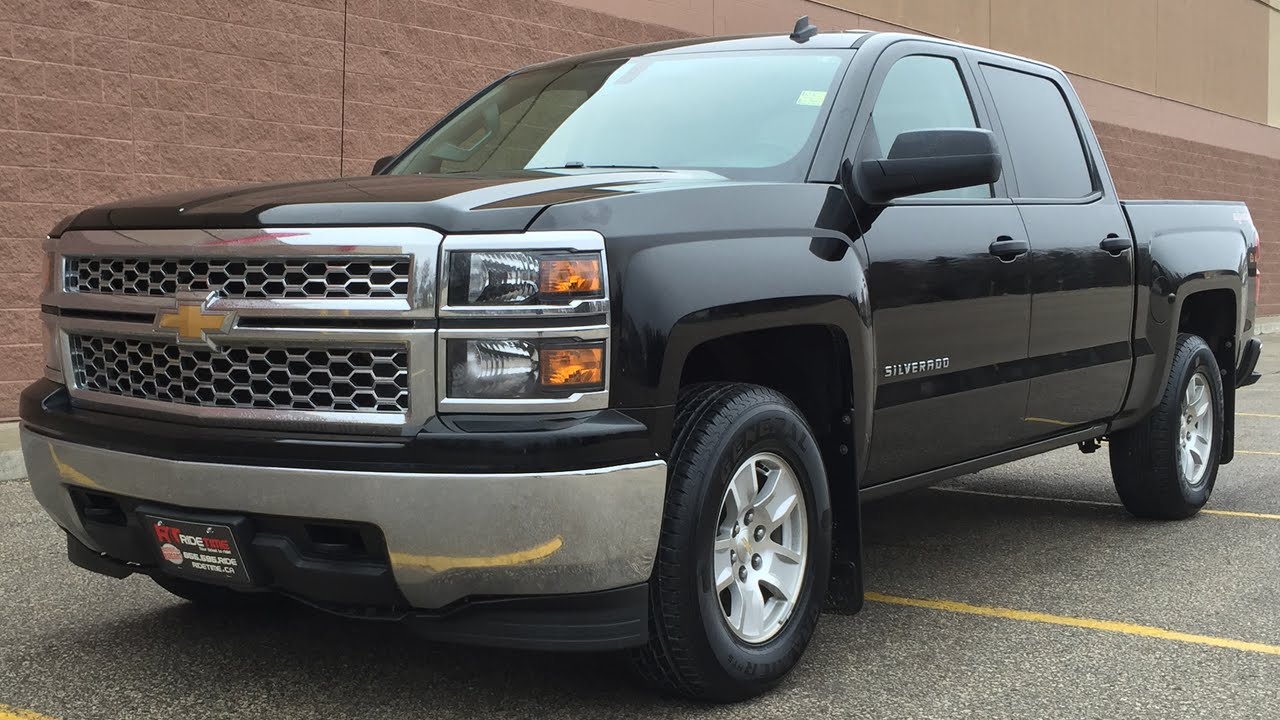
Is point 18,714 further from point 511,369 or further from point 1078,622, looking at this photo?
point 1078,622

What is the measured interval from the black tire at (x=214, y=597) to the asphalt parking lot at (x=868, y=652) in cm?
6

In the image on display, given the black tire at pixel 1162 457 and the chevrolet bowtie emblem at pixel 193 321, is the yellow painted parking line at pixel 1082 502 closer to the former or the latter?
the black tire at pixel 1162 457

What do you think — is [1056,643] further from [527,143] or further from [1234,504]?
[1234,504]

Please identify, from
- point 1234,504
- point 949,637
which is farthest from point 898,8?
point 949,637

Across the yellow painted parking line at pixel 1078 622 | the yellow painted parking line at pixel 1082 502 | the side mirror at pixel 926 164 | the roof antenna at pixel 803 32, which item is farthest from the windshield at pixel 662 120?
the yellow painted parking line at pixel 1082 502

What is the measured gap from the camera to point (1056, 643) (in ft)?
14.7

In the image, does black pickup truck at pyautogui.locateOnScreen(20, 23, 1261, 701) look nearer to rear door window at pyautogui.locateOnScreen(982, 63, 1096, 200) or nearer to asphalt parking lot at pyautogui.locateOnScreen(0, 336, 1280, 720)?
asphalt parking lot at pyautogui.locateOnScreen(0, 336, 1280, 720)

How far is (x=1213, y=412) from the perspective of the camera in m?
6.85

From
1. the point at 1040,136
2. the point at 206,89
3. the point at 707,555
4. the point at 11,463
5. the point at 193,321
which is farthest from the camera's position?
the point at 206,89

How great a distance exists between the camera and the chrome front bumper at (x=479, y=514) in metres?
3.27

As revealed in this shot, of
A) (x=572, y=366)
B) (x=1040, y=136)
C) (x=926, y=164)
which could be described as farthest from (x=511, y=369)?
(x=1040, y=136)

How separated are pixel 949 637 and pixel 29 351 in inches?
249

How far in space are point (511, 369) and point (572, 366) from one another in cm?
14

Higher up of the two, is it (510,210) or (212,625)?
(510,210)
